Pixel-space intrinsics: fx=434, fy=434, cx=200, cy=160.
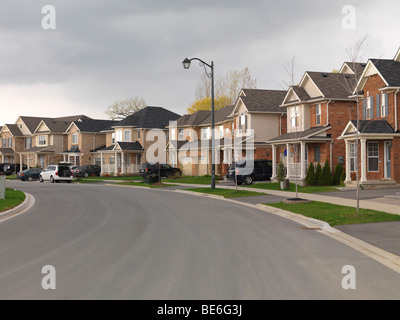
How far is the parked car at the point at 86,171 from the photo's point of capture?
185 feet

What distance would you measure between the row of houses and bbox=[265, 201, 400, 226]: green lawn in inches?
101

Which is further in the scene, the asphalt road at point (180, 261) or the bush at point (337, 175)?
the bush at point (337, 175)

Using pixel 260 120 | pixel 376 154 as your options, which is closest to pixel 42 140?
pixel 260 120

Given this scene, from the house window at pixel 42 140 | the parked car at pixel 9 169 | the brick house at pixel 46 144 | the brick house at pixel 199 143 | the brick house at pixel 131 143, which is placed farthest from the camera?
the house window at pixel 42 140

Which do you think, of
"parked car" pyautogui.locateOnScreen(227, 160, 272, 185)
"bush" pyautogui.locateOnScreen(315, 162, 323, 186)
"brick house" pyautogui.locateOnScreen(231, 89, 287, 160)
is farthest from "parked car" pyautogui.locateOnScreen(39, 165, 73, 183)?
"bush" pyautogui.locateOnScreen(315, 162, 323, 186)

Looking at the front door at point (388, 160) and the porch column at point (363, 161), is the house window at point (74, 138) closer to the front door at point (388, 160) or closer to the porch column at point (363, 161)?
the porch column at point (363, 161)

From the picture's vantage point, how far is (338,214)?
15.2 meters

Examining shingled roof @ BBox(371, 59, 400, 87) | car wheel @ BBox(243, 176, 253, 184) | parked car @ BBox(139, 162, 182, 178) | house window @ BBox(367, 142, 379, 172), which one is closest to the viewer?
shingled roof @ BBox(371, 59, 400, 87)

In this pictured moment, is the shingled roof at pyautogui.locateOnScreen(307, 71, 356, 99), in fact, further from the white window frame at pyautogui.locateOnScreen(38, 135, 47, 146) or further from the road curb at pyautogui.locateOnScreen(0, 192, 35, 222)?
the white window frame at pyautogui.locateOnScreen(38, 135, 47, 146)

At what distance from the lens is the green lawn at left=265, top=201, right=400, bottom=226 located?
13867 mm

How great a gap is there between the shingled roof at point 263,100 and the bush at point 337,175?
12.5 metres

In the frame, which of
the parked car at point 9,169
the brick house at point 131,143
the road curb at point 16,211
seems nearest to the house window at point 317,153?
the road curb at point 16,211

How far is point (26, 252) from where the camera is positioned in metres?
9.32

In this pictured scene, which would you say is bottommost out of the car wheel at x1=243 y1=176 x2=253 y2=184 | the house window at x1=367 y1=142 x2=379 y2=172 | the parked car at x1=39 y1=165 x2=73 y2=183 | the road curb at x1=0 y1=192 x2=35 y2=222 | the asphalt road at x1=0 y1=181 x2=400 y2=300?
the asphalt road at x1=0 y1=181 x2=400 y2=300
